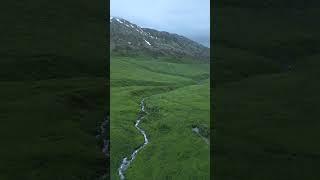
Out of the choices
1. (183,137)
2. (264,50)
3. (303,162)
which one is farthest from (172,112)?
(264,50)

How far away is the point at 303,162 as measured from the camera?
210 ft

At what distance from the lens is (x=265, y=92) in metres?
105
